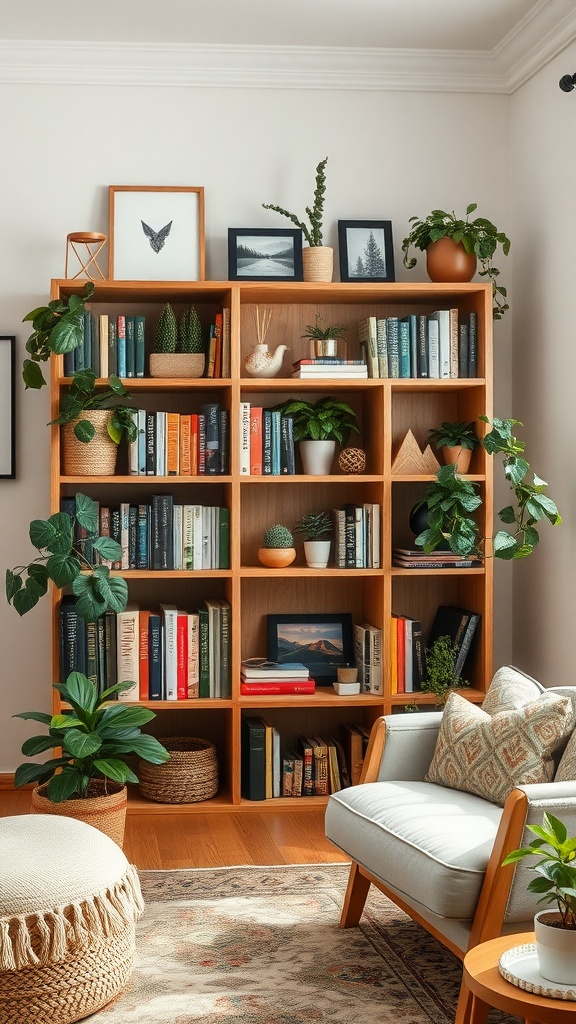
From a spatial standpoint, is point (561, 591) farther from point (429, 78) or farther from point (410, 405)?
point (429, 78)

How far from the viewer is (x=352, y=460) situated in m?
4.15

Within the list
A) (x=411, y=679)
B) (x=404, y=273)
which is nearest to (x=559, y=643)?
(x=411, y=679)

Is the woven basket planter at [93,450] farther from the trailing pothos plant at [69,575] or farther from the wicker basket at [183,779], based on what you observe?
the wicker basket at [183,779]

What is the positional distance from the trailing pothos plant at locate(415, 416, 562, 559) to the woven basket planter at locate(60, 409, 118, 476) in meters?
1.18

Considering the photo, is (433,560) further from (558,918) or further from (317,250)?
(558,918)

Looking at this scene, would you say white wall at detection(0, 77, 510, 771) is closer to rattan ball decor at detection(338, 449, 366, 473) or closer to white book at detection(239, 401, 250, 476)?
white book at detection(239, 401, 250, 476)

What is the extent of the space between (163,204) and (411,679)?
2104 mm

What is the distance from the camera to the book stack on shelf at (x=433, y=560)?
13.4 feet

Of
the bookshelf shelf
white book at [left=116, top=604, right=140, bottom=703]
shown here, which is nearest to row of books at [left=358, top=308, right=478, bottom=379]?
the bookshelf shelf

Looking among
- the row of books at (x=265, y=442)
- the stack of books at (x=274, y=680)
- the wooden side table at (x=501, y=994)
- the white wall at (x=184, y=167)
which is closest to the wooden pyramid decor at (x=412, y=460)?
the row of books at (x=265, y=442)

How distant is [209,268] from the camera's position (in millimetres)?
4316

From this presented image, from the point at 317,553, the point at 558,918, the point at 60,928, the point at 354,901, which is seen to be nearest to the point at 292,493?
the point at 317,553

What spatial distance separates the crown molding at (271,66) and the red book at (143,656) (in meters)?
2.12

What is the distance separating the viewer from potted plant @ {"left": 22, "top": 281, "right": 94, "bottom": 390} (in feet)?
12.3
